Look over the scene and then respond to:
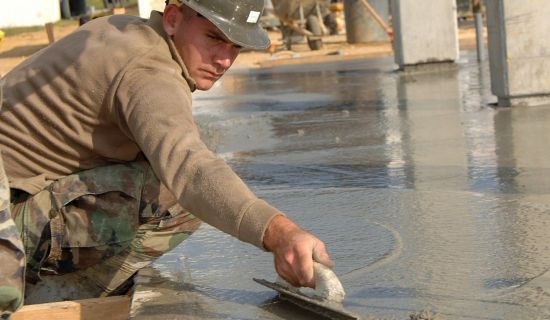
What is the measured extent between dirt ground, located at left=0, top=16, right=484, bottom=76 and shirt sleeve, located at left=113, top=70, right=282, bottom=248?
43.5 feet

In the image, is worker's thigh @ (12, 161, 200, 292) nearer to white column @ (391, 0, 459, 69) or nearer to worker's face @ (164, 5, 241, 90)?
worker's face @ (164, 5, 241, 90)

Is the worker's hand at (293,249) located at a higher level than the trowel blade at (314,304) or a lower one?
higher

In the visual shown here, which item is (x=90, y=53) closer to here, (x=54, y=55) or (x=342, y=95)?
(x=54, y=55)

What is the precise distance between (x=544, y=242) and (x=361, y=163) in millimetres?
2520

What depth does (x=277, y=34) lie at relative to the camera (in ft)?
108

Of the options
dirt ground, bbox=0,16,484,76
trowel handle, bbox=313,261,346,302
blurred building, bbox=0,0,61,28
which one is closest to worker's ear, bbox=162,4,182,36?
trowel handle, bbox=313,261,346,302

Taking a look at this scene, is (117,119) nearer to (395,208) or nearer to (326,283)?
(326,283)

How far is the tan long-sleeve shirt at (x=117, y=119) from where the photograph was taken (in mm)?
3211

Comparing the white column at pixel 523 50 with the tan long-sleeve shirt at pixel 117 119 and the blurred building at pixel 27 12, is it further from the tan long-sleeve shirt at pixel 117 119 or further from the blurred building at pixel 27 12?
the blurred building at pixel 27 12

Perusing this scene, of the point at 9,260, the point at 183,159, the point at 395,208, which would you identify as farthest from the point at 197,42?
the point at 395,208

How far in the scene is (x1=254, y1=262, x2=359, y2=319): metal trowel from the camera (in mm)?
3182

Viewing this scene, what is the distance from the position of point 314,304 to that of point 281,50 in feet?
70.8

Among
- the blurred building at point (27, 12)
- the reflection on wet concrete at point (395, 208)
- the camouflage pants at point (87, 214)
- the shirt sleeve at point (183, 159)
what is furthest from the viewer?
the blurred building at point (27, 12)

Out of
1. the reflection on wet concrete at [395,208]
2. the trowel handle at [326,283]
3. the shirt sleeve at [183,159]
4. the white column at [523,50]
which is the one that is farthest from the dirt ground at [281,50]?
the trowel handle at [326,283]
